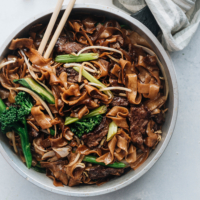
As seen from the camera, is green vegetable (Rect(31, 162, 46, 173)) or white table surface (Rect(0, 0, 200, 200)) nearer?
green vegetable (Rect(31, 162, 46, 173))

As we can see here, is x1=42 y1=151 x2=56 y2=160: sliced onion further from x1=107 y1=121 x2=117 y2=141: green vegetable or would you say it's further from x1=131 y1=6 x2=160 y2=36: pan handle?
x1=131 y1=6 x2=160 y2=36: pan handle

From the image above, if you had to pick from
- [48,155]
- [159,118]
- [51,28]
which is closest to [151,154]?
[159,118]

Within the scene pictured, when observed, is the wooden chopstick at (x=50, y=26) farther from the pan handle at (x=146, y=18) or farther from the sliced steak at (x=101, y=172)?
the sliced steak at (x=101, y=172)

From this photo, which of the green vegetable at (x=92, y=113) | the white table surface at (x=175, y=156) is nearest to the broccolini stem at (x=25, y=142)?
the green vegetable at (x=92, y=113)

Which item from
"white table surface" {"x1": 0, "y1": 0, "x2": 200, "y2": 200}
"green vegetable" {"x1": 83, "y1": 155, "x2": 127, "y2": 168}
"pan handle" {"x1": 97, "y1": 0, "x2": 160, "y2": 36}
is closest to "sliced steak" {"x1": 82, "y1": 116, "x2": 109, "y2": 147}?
"green vegetable" {"x1": 83, "y1": 155, "x2": 127, "y2": 168}

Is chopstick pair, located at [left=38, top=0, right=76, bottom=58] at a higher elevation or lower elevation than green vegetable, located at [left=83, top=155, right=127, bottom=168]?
higher

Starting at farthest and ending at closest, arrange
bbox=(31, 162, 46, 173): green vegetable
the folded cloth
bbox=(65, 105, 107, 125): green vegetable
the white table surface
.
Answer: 1. the white table surface
2. bbox=(31, 162, 46, 173): green vegetable
3. the folded cloth
4. bbox=(65, 105, 107, 125): green vegetable
